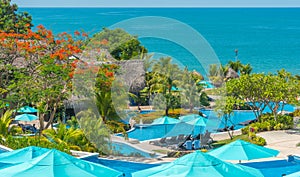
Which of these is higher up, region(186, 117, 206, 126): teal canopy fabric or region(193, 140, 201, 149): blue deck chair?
region(186, 117, 206, 126): teal canopy fabric

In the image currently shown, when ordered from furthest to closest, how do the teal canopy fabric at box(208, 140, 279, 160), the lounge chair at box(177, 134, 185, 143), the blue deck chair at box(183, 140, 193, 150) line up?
the lounge chair at box(177, 134, 185, 143) < the blue deck chair at box(183, 140, 193, 150) < the teal canopy fabric at box(208, 140, 279, 160)

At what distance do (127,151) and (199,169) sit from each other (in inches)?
341

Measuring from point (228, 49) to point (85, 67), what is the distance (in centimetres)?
7840

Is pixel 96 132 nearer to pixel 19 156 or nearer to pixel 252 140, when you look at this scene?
pixel 252 140

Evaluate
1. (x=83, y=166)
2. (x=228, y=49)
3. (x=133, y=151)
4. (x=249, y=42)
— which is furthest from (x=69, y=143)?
(x=249, y=42)

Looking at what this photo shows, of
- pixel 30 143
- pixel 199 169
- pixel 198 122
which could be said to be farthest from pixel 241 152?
pixel 198 122

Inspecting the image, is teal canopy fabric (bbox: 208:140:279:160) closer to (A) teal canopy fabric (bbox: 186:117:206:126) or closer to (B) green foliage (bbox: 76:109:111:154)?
(B) green foliage (bbox: 76:109:111:154)

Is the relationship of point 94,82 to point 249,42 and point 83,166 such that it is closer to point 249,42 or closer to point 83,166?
point 83,166

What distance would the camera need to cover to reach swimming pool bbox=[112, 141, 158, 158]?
60.8ft

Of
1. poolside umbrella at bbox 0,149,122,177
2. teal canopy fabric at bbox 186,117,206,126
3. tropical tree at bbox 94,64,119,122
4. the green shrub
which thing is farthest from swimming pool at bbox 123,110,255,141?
poolside umbrella at bbox 0,149,122,177

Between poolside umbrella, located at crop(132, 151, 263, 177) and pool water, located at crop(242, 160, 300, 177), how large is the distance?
488 cm

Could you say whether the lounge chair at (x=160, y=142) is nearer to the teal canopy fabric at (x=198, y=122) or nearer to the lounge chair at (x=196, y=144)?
the lounge chair at (x=196, y=144)

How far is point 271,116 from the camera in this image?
2414cm

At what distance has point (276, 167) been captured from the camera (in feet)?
53.4
